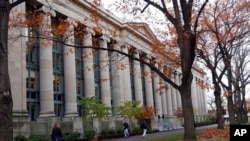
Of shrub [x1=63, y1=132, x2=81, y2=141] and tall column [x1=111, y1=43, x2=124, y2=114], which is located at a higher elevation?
tall column [x1=111, y1=43, x2=124, y2=114]

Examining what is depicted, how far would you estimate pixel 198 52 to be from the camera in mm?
31547

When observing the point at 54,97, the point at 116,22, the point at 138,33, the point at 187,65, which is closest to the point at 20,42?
the point at 54,97

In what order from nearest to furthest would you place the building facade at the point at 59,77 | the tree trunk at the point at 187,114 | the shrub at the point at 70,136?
1. the tree trunk at the point at 187,114
2. the building facade at the point at 59,77
3. the shrub at the point at 70,136

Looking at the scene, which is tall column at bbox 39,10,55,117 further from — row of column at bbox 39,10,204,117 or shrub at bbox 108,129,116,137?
shrub at bbox 108,129,116,137

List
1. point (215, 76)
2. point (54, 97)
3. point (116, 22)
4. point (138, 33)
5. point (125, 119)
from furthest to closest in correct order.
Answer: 1. point (138, 33)
2. point (116, 22)
3. point (125, 119)
4. point (54, 97)
5. point (215, 76)

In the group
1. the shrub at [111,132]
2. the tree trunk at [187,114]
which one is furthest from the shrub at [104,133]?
the tree trunk at [187,114]

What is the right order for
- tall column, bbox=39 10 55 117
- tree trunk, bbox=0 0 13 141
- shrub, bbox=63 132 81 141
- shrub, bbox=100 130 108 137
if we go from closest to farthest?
tree trunk, bbox=0 0 13 141 → shrub, bbox=63 132 81 141 → tall column, bbox=39 10 55 117 → shrub, bbox=100 130 108 137

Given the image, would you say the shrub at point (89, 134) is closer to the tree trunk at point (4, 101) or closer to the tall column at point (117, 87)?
the tall column at point (117, 87)

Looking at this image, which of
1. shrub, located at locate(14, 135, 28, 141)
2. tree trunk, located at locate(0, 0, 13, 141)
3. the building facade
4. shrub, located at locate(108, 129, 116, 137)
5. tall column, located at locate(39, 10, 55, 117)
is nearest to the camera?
tree trunk, located at locate(0, 0, 13, 141)

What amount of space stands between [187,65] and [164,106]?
168 ft

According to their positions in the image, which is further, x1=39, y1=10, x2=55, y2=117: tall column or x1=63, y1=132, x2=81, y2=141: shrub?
x1=39, y1=10, x2=55, y2=117: tall column

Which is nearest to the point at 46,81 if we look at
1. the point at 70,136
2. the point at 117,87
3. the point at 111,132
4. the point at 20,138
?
the point at 70,136

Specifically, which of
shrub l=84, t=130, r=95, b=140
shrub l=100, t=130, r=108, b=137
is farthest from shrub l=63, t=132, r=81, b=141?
shrub l=100, t=130, r=108, b=137

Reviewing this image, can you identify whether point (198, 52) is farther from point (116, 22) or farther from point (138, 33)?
point (138, 33)
